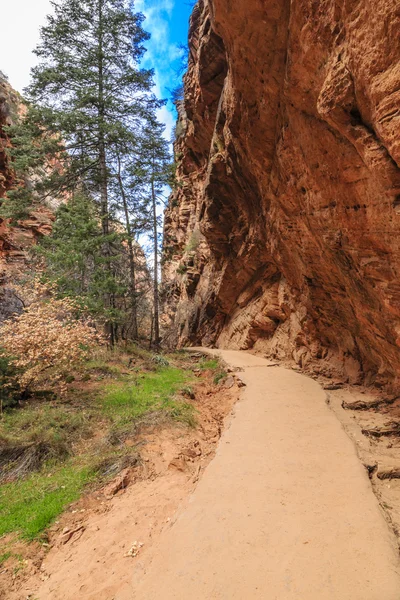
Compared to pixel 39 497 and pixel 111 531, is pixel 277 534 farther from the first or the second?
pixel 39 497

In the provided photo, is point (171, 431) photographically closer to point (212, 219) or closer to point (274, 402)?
point (274, 402)

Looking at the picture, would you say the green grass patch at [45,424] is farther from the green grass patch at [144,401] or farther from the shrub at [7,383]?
the green grass patch at [144,401]

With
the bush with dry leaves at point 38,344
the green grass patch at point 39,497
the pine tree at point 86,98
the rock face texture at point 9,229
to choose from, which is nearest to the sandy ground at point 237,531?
the green grass patch at point 39,497

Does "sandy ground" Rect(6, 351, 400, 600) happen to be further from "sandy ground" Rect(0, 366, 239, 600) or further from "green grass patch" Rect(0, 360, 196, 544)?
"green grass patch" Rect(0, 360, 196, 544)

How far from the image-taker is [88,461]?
14.7 feet

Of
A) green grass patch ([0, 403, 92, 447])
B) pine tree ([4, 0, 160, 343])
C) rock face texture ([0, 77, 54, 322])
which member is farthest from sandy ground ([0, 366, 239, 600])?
rock face texture ([0, 77, 54, 322])

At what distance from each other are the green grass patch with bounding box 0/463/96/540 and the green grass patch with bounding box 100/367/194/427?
1.45 m

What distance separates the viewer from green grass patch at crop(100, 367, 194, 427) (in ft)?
19.7

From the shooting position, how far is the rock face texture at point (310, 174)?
4.13m

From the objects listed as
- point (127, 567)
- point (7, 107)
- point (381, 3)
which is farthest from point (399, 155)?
point (7, 107)

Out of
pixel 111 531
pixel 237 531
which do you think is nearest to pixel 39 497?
pixel 111 531

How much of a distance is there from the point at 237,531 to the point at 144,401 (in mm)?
4364

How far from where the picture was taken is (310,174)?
6.56m

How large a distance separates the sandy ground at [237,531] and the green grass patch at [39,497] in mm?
236
